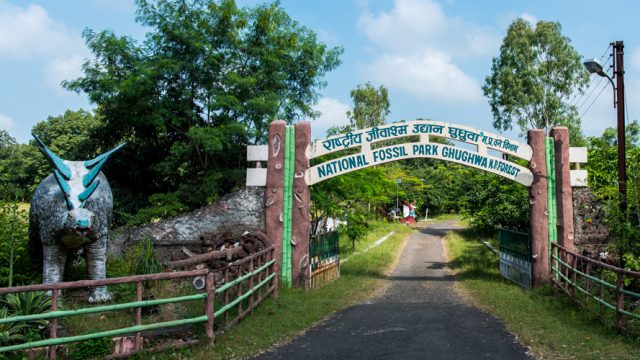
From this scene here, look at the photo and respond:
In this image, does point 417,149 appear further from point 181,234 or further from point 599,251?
point 181,234

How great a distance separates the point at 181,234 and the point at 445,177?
1485 inches

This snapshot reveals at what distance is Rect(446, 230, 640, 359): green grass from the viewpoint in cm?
689

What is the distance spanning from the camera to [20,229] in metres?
9.80

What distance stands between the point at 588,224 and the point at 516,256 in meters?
1.75

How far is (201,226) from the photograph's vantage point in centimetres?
1201

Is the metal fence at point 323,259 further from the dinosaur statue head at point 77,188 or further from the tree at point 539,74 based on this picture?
the tree at point 539,74

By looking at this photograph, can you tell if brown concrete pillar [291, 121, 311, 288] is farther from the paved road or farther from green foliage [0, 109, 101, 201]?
green foliage [0, 109, 101, 201]

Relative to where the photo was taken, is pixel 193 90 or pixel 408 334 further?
pixel 193 90

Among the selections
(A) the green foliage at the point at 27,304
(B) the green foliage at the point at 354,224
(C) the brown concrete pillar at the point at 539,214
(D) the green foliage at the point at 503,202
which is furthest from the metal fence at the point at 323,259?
(D) the green foliage at the point at 503,202

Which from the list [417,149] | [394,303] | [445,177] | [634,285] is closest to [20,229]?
[394,303]

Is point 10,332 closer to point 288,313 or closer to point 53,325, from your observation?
point 53,325

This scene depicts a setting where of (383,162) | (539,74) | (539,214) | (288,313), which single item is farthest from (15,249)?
(539,74)

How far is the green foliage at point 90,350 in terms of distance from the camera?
596 cm

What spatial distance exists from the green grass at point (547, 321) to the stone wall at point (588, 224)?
1.62 metres
